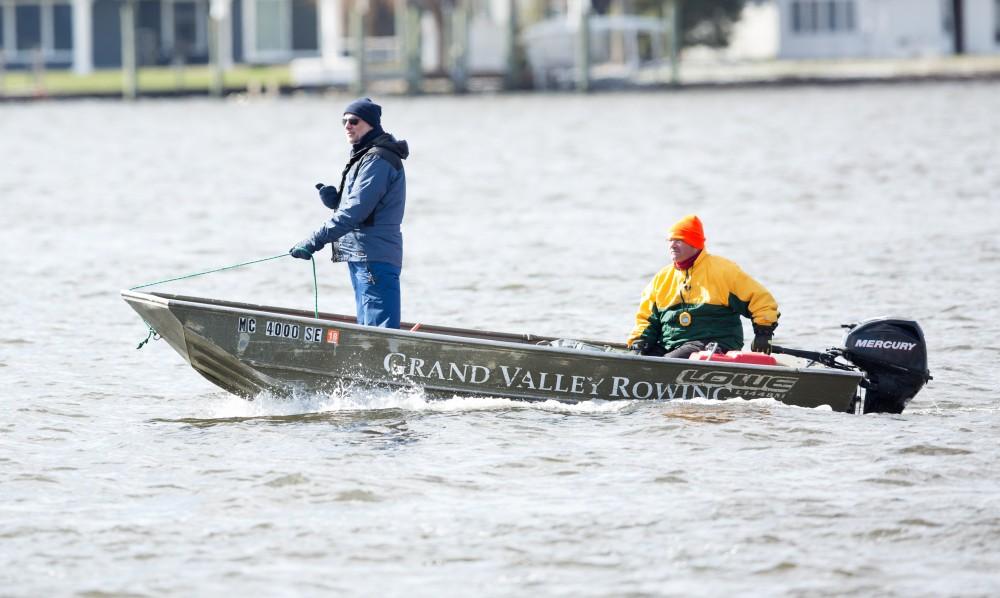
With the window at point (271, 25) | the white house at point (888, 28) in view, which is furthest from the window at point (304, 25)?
the white house at point (888, 28)

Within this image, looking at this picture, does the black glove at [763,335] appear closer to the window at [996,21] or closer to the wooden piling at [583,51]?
the wooden piling at [583,51]

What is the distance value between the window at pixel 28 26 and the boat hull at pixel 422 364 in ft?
189

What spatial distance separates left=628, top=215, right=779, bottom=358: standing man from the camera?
12.0 metres

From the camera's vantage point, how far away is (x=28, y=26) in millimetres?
67438

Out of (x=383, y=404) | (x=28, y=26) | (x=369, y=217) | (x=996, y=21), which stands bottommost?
(x=383, y=404)

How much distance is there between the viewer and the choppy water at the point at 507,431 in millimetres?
9164

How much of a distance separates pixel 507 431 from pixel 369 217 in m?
1.78

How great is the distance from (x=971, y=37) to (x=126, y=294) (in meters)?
56.5

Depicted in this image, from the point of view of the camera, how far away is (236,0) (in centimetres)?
6688

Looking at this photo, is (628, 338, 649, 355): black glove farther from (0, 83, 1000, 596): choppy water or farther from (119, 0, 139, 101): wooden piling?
(119, 0, 139, 101): wooden piling

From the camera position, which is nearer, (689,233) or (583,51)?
(689,233)

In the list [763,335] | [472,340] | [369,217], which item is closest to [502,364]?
[472,340]

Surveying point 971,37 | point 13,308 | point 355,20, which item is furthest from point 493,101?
point 13,308

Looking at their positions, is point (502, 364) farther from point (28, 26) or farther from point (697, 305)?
point (28, 26)
